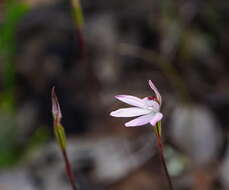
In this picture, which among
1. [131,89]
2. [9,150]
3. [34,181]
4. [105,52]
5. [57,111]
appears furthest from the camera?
[105,52]

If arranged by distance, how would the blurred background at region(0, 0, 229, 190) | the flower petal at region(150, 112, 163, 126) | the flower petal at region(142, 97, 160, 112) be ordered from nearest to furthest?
the flower petal at region(150, 112, 163, 126) < the flower petal at region(142, 97, 160, 112) < the blurred background at region(0, 0, 229, 190)

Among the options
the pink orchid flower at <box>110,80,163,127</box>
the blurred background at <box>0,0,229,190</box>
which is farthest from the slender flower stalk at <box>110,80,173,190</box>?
the blurred background at <box>0,0,229,190</box>

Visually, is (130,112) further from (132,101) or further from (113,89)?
(113,89)

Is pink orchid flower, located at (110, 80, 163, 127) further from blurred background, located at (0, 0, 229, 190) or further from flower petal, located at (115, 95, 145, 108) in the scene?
blurred background, located at (0, 0, 229, 190)

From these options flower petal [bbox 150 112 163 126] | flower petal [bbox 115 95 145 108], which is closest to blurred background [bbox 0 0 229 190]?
flower petal [bbox 115 95 145 108]

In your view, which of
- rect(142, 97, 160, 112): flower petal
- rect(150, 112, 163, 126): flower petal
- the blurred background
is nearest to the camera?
rect(150, 112, 163, 126): flower petal

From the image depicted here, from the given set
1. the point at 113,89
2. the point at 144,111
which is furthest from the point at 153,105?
the point at 113,89

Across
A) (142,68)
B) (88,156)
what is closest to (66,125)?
(88,156)

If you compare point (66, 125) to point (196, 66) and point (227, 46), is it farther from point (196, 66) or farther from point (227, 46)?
point (227, 46)

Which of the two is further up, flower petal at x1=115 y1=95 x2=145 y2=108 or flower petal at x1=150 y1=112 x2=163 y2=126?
flower petal at x1=115 y1=95 x2=145 y2=108

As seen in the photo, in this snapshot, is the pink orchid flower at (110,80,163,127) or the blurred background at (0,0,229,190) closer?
the pink orchid flower at (110,80,163,127)
